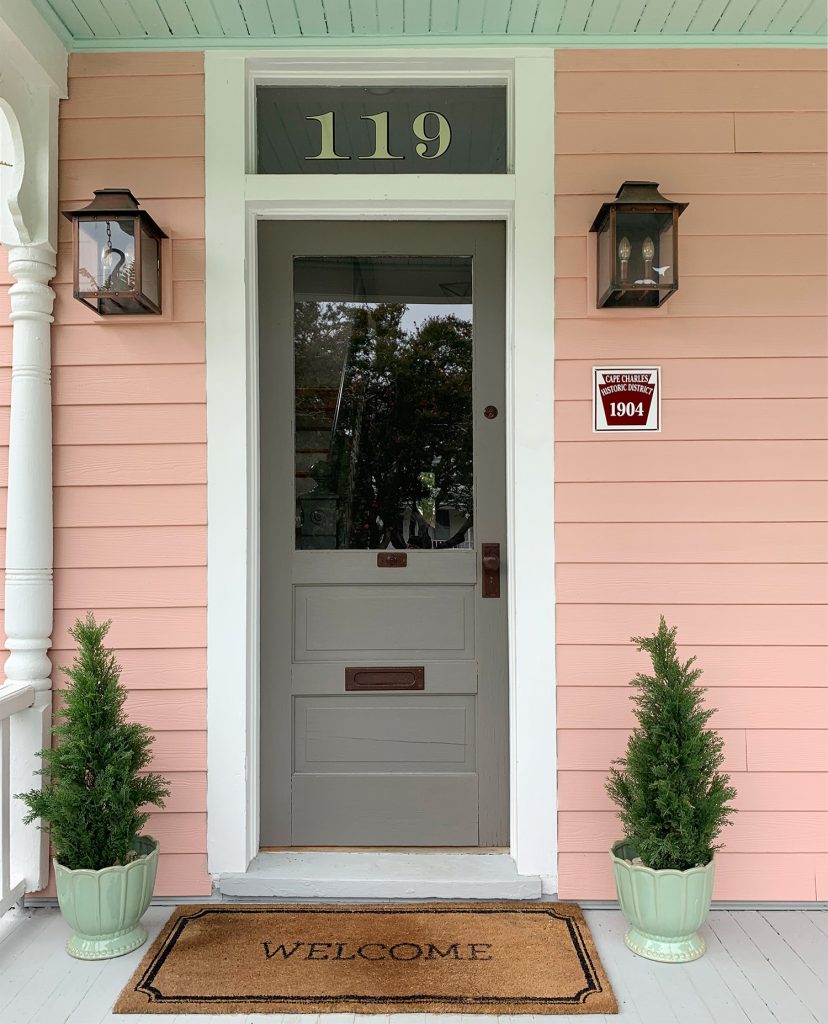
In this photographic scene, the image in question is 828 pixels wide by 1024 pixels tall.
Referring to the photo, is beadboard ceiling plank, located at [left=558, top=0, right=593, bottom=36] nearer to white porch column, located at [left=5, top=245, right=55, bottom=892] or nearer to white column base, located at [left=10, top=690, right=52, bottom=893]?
white porch column, located at [left=5, top=245, right=55, bottom=892]

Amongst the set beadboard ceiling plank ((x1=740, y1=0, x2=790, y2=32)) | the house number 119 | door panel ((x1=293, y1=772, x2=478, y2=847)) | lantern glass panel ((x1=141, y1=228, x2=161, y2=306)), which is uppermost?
beadboard ceiling plank ((x1=740, y1=0, x2=790, y2=32))

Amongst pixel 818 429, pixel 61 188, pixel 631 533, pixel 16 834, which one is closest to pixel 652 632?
pixel 631 533

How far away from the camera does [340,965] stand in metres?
2.15

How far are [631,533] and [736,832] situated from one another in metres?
1.00

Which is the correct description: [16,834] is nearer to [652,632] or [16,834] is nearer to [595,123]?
[652,632]

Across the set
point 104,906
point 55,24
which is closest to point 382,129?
point 55,24

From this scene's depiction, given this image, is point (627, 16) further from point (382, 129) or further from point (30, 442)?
point (30, 442)

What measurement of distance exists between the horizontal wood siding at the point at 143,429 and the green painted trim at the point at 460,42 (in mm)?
41

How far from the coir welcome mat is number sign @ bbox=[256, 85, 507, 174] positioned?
2.35m

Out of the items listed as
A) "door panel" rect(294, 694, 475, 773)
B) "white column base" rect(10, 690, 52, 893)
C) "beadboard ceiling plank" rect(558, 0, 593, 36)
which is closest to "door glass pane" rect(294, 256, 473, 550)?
"door panel" rect(294, 694, 475, 773)

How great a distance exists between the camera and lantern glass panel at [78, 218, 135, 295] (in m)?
2.33

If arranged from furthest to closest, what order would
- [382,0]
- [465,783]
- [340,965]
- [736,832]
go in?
[465,783]
[736,832]
[382,0]
[340,965]

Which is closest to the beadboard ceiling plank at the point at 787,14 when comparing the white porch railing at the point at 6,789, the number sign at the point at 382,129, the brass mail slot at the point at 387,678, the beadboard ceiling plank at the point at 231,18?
the number sign at the point at 382,129

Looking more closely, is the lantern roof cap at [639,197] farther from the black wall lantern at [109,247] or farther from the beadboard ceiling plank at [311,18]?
the black wall lantern at [109,247]
